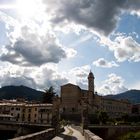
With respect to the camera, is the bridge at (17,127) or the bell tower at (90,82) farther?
the bell tower at (90,82)

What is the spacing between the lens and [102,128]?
283ft

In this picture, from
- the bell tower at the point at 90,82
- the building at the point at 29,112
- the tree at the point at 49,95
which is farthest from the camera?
the bell tower at the point at 90,82

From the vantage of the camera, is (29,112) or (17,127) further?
(29,112)

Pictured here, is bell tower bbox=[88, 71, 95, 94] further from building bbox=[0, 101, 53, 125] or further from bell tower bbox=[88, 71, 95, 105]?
building bbox=[0, 101, 53, 125]

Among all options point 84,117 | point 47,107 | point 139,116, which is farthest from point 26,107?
point 84,117

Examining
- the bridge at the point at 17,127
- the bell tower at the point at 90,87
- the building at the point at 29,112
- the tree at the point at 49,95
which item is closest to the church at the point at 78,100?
the bell tower at the point at 90,87

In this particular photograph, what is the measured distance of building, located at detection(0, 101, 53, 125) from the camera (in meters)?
116

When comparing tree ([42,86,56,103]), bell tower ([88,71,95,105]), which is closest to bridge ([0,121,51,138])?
tree ([42,86,56,103])

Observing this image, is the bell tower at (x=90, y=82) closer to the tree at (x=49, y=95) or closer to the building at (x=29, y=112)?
the tree at (x=49, y=95)

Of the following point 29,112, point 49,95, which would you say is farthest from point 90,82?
point 29,112

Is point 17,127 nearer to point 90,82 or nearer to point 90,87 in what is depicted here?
point 90,87

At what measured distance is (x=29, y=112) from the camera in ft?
405

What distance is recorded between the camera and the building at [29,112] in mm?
116213

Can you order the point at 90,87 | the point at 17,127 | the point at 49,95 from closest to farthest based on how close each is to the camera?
the point at 17,127, the point at 49,95, the point at 90,87
